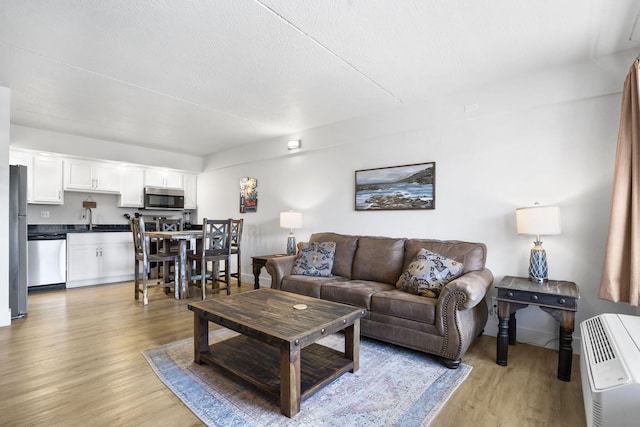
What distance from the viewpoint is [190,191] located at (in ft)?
22.1

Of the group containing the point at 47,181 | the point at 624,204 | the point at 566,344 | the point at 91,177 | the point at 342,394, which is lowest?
the point at 342,394

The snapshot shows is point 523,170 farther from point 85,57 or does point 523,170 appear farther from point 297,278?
point 85,57

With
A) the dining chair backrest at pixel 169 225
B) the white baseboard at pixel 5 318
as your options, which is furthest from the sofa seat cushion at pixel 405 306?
the dining chair backrest at pixel 169 225

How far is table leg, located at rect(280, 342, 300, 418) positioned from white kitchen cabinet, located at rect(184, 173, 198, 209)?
5.59m

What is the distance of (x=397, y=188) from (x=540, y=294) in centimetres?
183

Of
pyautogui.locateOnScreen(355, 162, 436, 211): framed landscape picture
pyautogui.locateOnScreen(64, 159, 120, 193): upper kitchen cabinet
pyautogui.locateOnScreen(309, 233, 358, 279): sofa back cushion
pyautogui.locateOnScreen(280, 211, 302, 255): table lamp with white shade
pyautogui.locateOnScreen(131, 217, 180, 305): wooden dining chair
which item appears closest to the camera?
pyautogui.locateOnScreen(355, 162, 436, 211): framed landscape picture

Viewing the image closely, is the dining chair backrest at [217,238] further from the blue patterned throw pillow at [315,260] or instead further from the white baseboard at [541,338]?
the white baseboard at [541,338]

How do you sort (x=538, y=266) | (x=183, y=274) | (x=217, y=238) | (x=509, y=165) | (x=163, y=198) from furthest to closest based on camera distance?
1. (x=163, y=198)
2. (x=217, y=238)
3. (x=183, y=274)
4. (x=509, y=165)
5. (x=538, y=266)

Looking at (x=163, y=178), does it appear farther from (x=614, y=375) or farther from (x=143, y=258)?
(x=614, y=375)

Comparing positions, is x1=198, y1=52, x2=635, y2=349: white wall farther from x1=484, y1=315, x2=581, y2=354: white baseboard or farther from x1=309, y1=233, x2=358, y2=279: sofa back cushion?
x1=309, y1=233, x2=358, y2=279: sofa back cushion

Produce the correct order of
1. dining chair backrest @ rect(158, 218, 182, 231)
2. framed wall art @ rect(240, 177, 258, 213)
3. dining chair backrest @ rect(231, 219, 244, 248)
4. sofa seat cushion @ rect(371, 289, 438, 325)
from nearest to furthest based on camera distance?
1. sofa seat cushion @ rect(371, 289, 438, 325)
2. dining chair backrest @ rect(231, 219, 244, 248)
3. dining chair backrest @ rect(158, 218, 182, 231)
4. framed wall art @ rect(240, 177, 258, 213)

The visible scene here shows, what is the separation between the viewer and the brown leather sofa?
2373mm

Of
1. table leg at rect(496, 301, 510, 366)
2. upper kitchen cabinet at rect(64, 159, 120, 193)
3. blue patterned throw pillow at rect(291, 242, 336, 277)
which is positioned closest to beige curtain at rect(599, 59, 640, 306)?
table leg at rect(496, 301, 510, 366)

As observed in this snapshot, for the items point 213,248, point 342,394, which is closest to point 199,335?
point 342,394
